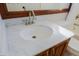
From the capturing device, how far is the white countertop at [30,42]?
899 millimetres

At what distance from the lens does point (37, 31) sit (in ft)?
3.98

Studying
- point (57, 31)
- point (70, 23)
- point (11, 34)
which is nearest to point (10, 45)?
point (11, 34)

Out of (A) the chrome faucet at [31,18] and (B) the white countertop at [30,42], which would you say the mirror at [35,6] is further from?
(B) the white countertop at [30,42]

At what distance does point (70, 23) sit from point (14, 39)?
0.68 meters

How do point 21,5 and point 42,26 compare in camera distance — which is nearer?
point 21,5

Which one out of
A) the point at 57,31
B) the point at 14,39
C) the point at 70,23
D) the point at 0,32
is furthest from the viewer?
the point at 70,23

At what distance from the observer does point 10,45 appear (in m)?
0.96

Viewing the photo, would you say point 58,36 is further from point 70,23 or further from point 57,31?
point 70,23

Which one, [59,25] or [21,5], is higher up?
[21,5]

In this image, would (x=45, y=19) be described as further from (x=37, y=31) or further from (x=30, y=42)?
(x=30, y=42)

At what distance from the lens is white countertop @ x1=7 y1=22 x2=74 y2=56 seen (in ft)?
2.95

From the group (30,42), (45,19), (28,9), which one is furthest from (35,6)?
(30,42)

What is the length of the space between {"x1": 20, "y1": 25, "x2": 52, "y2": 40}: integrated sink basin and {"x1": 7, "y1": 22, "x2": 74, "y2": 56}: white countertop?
49 millimetres

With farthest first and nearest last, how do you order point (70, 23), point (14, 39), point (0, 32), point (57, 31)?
point (70, 23) < point (57, 31) < point (14, 39) < point (0, 32)
